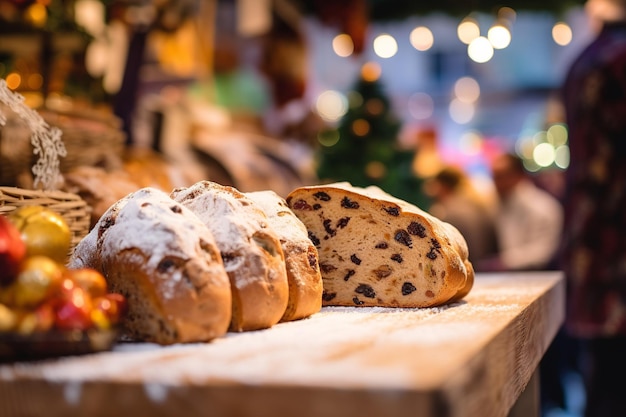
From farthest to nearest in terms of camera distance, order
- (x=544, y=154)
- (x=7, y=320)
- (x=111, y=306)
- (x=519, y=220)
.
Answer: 1. (x=544, y=154)
2. (x=519, y=220)
3. (x=111, y=306)
4. (x=7, y=320)

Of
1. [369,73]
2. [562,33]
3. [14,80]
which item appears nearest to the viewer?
[14,80]

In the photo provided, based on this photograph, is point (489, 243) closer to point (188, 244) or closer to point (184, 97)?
point (184, 97)

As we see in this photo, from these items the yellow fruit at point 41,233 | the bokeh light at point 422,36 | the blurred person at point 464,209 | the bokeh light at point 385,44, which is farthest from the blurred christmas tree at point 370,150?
the bokeh light at point 422,36

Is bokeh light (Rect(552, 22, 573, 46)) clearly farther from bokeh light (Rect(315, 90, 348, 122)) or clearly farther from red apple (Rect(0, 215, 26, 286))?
red apple (Rect(0, 215, 26, 286))

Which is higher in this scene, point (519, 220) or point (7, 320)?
point (7, 320)

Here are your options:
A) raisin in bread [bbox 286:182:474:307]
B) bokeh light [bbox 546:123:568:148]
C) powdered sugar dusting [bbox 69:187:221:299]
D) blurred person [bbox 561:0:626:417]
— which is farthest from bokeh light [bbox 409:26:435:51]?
powdered sugar dusting [bbox 69:187:221:299]

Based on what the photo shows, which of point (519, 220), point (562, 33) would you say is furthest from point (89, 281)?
point (562, 33)

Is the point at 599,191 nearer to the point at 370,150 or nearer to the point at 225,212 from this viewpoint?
the point at 370,150
